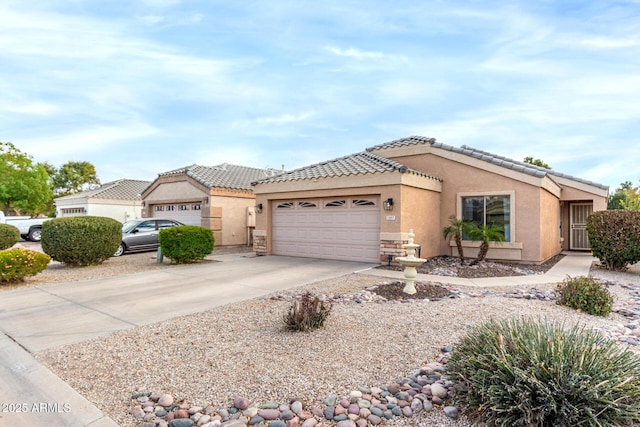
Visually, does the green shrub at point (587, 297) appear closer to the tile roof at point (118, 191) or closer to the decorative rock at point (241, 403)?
the decorative rock at point (241, 403)

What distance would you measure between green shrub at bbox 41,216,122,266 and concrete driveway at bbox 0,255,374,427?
7.70ft

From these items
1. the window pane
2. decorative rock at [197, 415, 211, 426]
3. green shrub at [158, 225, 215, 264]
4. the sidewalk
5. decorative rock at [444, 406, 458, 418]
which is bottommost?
decorative rock at [197, 415, 211, 426]

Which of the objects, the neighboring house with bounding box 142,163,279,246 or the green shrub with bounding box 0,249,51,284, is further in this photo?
→ the neighboring house with bounding box 142,163,279,246

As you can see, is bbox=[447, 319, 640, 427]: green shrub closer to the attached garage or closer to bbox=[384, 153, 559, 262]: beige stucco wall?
the attached garage

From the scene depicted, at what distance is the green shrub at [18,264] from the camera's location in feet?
27.1

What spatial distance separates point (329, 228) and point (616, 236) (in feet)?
27.9

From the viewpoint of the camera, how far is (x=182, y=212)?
65.1ft

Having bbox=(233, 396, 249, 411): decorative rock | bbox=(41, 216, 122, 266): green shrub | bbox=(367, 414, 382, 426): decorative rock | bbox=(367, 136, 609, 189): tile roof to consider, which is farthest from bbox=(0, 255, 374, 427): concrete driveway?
bbox=(367, 136, 609, 189): tile roof

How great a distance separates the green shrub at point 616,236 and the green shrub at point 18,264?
Result: 15.0 metres

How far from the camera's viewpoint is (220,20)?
30.7 feet

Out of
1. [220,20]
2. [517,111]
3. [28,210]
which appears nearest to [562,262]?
[517,111]

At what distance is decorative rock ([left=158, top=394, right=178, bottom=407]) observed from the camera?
319 centimetres

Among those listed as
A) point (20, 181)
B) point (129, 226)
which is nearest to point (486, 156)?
point (129, 226)

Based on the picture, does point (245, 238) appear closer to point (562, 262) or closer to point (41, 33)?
point (41, 33)
